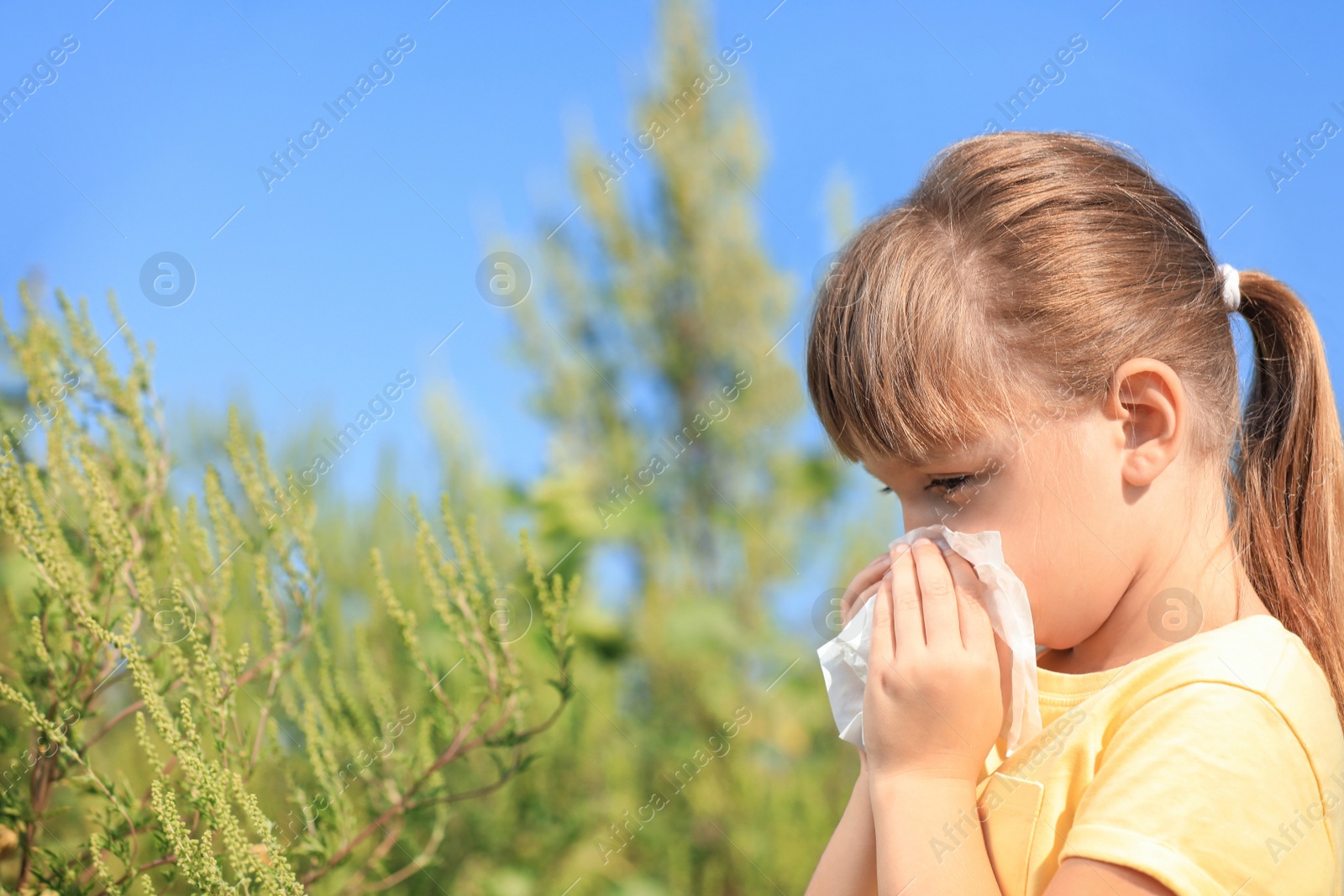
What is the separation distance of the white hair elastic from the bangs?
12.5 inches

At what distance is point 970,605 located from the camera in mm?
1117

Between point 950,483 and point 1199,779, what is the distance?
0.40 meters

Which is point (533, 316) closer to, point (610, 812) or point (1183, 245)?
point (610, 812)

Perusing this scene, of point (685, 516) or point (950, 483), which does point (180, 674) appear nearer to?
point (950, 483)

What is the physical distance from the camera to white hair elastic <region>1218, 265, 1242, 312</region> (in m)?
1.27

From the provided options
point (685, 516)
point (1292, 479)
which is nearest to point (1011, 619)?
point (1292, 479)

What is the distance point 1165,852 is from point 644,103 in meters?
2.56

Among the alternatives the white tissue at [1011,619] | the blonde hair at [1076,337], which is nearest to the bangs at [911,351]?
the blonde hair at [1076,337]

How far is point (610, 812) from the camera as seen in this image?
2.27 meters

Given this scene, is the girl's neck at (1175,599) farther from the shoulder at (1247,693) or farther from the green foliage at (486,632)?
the green foliage at (486,632)

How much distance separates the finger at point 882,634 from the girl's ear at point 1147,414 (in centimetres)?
30

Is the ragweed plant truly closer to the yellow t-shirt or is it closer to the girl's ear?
the yellow t-shirt

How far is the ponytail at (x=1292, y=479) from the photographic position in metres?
1.18

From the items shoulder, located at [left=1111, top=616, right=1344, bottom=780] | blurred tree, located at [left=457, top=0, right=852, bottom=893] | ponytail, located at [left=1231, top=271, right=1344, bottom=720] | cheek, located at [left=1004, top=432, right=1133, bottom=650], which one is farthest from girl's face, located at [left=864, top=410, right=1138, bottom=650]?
blurred tree, located at [left=457, top=0, right=852, bottom=893]
